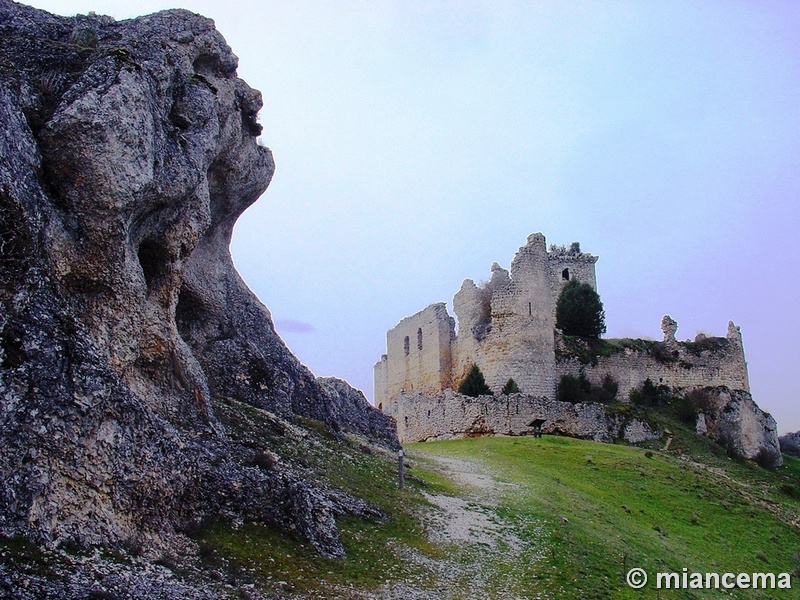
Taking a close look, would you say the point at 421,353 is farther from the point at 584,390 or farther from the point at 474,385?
the point at 584,390

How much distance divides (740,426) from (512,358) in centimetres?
1209

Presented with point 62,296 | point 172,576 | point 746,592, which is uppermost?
point 62,296

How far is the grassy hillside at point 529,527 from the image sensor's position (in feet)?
43.1

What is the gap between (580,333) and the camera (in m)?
49.4

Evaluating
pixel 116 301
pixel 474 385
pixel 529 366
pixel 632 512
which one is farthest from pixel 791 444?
pixel 116 301

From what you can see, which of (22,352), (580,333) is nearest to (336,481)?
(22,352)

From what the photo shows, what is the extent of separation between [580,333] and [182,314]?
108 ft

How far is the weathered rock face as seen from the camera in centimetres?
1091

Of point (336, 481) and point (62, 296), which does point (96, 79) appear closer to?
point (62, 296)

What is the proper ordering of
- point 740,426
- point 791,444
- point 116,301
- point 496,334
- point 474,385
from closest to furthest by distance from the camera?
point 116,301 → point 740,426 → point 474,385 → point 496,334 → point 791,444

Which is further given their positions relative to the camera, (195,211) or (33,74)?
(195,211)

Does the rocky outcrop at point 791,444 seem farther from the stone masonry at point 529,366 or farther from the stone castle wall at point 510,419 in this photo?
the stone castle wall at point 510,419

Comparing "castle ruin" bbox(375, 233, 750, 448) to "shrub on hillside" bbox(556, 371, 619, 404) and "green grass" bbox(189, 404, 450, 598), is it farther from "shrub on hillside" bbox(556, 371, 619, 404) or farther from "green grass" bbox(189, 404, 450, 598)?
"green grass" bbox(189, 404, 450, 598)

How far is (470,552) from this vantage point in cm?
1600
